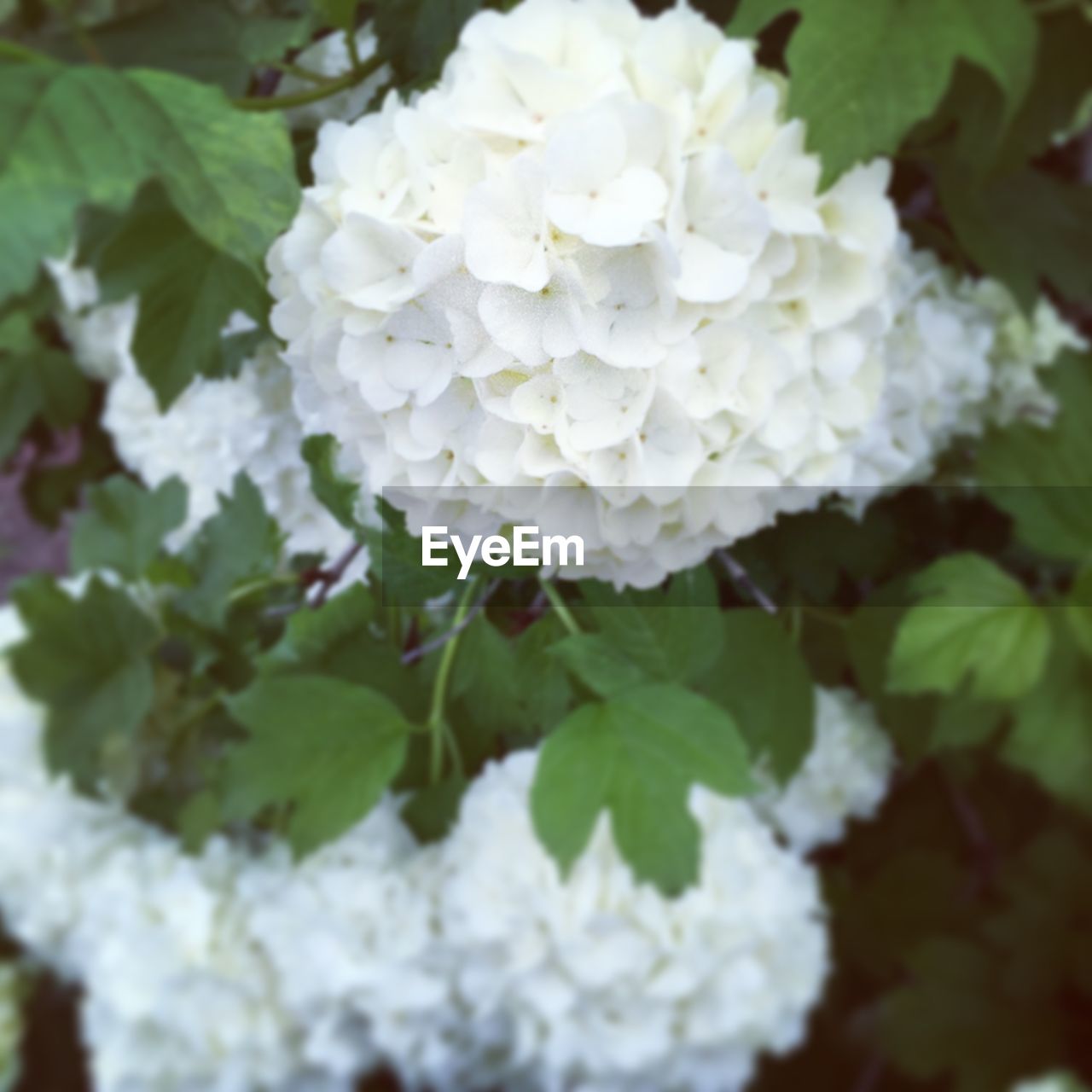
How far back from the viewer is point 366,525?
49 centimetres

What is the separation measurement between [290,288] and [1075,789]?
0.45 m

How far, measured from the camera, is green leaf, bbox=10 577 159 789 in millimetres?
592

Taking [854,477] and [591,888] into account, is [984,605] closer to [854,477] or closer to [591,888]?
[854,477]

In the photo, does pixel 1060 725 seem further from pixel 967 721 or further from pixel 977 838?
pixel 977 838

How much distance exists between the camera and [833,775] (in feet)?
2.23

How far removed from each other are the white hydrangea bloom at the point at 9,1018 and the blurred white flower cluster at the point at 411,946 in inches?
5.7

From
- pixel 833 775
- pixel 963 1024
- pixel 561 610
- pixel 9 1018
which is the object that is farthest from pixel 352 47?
pixel 963 1024

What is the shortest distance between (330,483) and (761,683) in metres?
0.26

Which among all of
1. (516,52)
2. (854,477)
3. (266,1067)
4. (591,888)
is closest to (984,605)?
(854,477)

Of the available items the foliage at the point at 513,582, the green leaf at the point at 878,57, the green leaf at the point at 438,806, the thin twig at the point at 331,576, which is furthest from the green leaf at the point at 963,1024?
the green leaf at the point at 878,57

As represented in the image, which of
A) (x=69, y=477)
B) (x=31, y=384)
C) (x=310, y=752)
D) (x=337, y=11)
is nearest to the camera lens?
(x=337, y=11)

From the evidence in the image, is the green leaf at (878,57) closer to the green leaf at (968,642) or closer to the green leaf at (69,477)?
the green leaf at (968,642)

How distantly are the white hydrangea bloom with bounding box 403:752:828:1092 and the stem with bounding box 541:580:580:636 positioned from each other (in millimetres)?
87

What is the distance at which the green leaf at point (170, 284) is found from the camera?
1.57 ft
